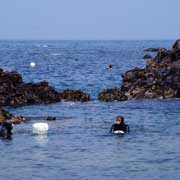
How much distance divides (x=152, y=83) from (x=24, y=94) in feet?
33.6

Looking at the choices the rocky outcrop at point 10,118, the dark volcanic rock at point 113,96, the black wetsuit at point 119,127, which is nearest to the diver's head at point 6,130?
the rocky outcrop at point 10,118

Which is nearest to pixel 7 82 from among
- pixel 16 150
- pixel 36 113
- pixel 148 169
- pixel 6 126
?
pixel 36 113

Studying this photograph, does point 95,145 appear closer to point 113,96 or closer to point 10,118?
point 10,118

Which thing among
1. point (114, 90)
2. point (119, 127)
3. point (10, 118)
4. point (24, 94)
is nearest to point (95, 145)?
point (119, 127)

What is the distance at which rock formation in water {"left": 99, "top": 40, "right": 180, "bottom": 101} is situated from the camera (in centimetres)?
6078

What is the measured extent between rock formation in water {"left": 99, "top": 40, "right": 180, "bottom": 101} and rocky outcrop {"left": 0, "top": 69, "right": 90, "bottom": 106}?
2.83 metres

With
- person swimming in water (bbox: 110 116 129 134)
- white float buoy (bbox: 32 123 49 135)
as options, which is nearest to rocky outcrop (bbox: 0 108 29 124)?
white float buoy (bbox: 32 123 49 135)

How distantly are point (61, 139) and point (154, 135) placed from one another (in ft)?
16.5

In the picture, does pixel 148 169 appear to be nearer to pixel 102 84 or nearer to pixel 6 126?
pixel 6 126

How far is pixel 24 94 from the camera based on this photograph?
194ft

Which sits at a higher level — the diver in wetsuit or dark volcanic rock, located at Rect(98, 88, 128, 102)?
the diver in wetsuit

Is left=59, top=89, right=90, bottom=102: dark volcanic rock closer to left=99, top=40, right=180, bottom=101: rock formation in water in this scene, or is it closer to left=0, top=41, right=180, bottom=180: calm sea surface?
left=99, top=40, right=180, bottom=101: rock formation in water

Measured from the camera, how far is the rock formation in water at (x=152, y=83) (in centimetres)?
6078

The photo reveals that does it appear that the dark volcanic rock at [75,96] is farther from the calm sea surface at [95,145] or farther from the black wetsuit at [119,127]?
the black wetsuit at [119,127]
